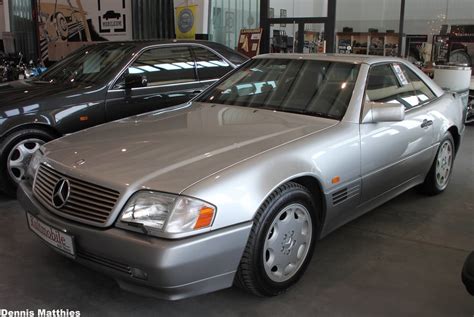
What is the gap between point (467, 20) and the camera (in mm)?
9516

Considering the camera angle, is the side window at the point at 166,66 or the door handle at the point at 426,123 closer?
the door handle at the point at 426,123

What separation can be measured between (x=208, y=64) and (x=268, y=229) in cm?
321

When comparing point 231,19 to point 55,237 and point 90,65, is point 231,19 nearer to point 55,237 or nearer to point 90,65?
point 90,65

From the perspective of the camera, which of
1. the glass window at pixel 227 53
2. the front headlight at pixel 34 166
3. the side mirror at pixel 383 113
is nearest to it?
the front headlight at pixel 34 166

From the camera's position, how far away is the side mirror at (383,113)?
9.66 ft

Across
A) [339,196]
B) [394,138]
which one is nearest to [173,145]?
[339,196]

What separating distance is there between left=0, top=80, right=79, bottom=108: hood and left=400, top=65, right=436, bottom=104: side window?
299 centimetres

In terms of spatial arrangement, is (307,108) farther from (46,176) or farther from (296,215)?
(46,176)

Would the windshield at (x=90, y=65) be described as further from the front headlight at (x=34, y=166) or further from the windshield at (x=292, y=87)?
the front headlight at (x=34, y=166)

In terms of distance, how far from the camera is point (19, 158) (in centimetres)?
404

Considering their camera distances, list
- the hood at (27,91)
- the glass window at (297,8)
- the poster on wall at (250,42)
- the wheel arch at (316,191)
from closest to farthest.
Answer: the wheel arch at (316,191)
the hood at (27,91)
the glass window at (297,8)
the poster on wall at (250,42)

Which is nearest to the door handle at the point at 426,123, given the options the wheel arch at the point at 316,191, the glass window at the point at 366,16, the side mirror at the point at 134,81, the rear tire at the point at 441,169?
the rear tire at the point at 441,169

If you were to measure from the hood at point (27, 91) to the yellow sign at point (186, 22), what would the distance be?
5735 mm

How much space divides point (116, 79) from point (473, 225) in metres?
3.32
